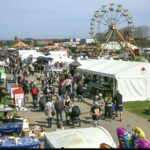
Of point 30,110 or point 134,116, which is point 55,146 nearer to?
point 134,116

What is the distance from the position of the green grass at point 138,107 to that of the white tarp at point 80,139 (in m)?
8.38

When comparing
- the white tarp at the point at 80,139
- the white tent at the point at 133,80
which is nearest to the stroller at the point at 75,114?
the white tarp at the point at 80,139

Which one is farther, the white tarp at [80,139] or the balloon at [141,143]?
the balloon at [141,143]

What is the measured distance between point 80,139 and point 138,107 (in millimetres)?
11659

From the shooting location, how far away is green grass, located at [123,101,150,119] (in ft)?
62.1

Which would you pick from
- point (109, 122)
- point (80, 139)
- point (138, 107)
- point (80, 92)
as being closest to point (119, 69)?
point (80, 92)

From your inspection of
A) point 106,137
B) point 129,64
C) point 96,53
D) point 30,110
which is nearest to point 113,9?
point 96,53

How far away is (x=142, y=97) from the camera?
22734mm

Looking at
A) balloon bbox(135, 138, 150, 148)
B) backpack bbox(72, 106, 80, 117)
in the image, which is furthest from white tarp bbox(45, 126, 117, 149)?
backpack bbox(72, 106, 80, 117)

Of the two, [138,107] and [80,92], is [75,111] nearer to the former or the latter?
[138,107]

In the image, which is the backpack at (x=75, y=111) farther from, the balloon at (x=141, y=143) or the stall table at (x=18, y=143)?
the balloon at (x=141, y=143)

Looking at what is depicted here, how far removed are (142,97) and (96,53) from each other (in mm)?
36923

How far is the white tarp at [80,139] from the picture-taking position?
941 cm

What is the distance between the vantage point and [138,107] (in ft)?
68.1
